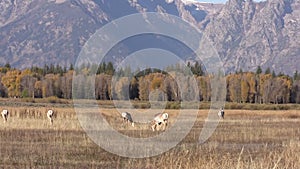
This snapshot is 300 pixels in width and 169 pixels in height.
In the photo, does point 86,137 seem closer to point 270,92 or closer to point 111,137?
point 111,137

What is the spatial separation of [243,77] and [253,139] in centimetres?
14101

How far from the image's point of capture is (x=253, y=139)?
→ 3406 centimetres

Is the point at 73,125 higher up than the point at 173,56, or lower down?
lower down

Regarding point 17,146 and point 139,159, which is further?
point 17,146

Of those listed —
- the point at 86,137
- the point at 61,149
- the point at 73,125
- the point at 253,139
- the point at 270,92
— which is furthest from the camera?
the point at 270,92

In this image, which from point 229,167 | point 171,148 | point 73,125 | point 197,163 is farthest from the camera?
point 73,125

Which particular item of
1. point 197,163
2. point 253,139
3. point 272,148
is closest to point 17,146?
point 197,163

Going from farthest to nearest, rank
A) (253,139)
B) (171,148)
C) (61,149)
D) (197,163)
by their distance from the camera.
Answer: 1. (253,139)
2. (171,148)
3. (61,149)
4. (197,163)

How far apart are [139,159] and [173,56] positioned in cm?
1071

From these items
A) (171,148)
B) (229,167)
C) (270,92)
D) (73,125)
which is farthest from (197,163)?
(270,92)

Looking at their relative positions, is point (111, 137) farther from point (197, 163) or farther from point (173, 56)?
point (197, 163)

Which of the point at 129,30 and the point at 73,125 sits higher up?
the point at 129,30

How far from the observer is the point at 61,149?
25.2 meters

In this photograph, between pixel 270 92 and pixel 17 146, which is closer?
pixel 17 146
